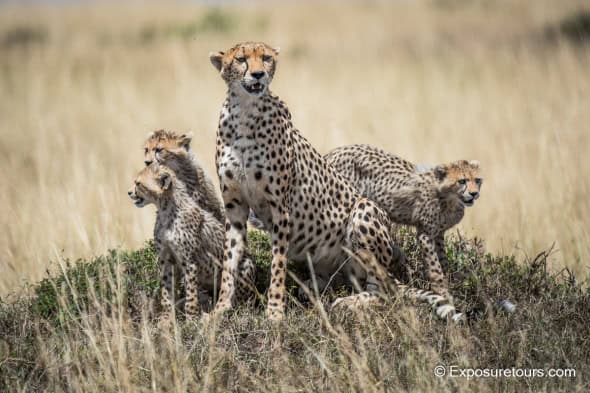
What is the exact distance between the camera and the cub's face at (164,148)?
5246 millimetres

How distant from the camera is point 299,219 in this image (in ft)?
16.4

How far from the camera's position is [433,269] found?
503cm

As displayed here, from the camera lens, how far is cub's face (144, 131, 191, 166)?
5246 mm

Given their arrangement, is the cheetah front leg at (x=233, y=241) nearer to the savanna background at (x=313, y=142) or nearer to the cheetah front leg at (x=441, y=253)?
the savanna background at (x=313, y=142)

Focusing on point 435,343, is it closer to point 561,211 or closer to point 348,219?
point 348,219

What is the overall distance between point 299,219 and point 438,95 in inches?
242

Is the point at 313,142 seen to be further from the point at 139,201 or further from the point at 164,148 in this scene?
the point at 139,201

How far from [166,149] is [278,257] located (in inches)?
40.3

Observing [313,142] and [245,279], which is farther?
[313,142]

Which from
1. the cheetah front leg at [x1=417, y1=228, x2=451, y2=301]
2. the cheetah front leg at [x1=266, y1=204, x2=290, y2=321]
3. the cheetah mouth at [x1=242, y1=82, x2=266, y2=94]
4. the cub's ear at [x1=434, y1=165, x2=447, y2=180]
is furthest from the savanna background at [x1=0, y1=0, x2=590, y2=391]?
the cheetah mouth at [x1=242, y1=82, x2=266, y2=94]

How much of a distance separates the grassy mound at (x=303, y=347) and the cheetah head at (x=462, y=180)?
1.58 ft

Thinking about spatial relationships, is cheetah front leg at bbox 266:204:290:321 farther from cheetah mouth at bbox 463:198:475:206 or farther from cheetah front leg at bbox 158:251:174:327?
cheetah mouth at bbox 463:198:475:206

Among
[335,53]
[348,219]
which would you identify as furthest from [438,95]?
[348,219]

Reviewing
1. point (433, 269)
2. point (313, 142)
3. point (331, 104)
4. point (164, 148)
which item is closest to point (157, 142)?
point (164, 148)
